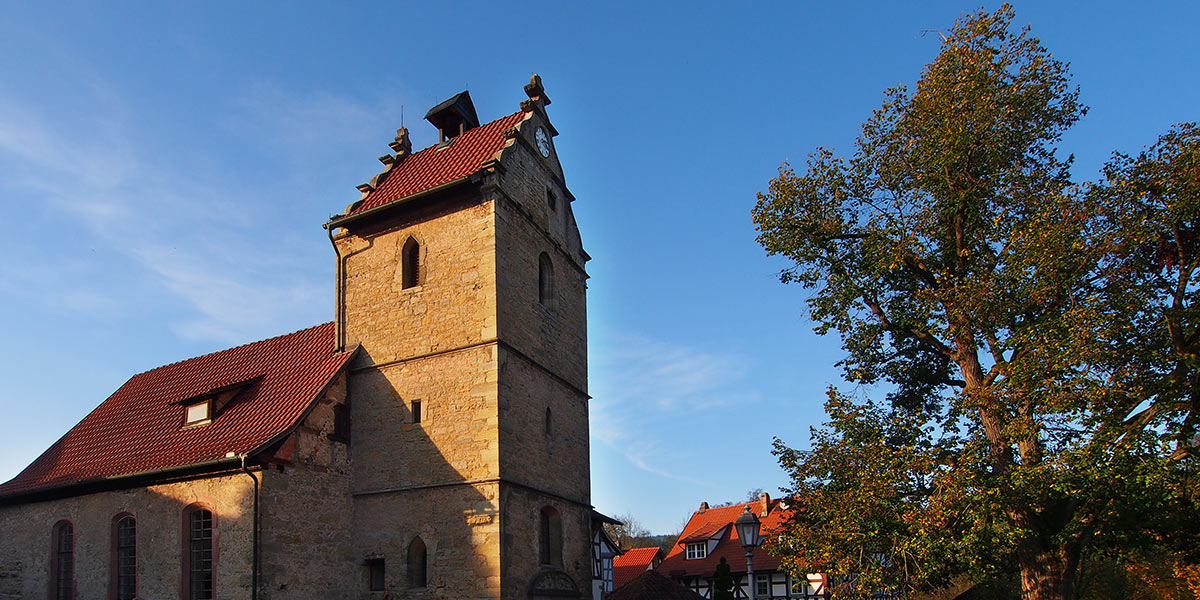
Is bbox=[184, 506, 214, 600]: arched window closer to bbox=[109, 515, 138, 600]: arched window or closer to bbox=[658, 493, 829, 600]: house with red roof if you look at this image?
bbox=[109, 515, 138, 600]: arched window

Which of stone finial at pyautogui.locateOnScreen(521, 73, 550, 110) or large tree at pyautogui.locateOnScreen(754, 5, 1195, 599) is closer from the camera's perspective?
large tree at pyautogui.locateOnScreen(754, 5, 1195, 599)

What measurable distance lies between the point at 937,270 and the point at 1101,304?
3.27m

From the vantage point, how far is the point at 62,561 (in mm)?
18828

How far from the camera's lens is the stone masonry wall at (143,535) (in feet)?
51.8

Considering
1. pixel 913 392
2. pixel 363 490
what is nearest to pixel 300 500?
pixel 363 490

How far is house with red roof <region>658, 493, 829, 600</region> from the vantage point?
3041 cm

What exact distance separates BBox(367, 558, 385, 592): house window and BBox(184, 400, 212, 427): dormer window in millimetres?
4982

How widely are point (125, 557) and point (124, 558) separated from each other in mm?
41

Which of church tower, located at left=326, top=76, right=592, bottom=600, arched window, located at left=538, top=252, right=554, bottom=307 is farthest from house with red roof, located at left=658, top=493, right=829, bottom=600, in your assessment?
arched window, located at left=538, top=252, right=554, bottom=307

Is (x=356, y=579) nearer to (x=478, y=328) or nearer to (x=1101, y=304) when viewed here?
(x=478, y=328)

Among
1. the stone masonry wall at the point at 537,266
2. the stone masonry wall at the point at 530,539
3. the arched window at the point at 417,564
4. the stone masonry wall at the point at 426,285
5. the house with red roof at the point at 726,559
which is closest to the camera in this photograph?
the stone masonry wall at the point at 530,539

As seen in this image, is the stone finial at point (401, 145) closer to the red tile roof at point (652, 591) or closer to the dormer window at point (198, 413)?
the dormer window at point (198, 413)

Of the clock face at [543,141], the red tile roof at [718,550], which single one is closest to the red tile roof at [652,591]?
the clock face at [543,141]

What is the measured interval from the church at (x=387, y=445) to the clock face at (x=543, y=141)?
0.06 metres
